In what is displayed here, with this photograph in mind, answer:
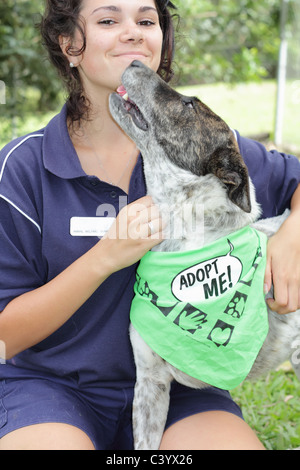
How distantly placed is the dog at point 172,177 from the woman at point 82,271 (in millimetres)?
104

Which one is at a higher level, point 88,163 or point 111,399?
point 88,163

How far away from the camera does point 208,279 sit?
2449 millimetres

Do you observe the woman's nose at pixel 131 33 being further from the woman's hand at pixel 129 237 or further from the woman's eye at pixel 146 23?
the woman's hand at pixel 129 237

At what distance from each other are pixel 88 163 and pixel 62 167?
0.23 metres

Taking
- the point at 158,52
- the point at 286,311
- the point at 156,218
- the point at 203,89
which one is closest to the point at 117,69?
the point at 158,52

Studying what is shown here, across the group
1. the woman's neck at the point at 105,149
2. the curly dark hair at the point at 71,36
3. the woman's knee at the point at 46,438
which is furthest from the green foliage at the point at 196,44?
the woman's knee at the point at 46,438

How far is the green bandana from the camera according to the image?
8.00 ft

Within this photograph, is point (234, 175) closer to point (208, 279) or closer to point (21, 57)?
point (208, 279)

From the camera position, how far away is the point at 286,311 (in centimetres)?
259

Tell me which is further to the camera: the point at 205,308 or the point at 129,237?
the point at 205,308

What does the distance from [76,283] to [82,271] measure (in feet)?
0.20

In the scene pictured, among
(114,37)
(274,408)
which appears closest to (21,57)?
(114,37)
